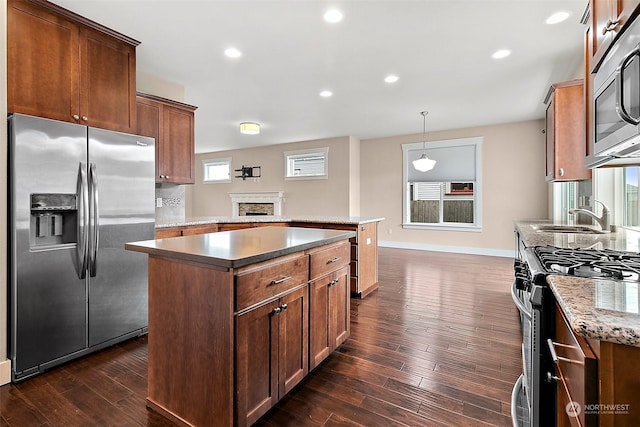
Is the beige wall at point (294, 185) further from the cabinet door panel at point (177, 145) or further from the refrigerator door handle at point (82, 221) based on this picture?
the refrigerator door handle at point (82, 221)

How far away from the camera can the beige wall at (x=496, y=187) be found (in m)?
6.16

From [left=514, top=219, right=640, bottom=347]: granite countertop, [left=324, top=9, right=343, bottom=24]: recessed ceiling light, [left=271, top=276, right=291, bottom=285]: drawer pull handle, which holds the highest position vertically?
[left=324, top=9, right=343, bottom=24]: recessed ceiling light

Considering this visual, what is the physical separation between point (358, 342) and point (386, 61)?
296 centimetres

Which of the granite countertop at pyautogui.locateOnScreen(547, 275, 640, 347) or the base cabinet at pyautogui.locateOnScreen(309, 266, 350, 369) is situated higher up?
the granite countertop at pyautogui.locateOnScreen(547, 275, 640, 347)

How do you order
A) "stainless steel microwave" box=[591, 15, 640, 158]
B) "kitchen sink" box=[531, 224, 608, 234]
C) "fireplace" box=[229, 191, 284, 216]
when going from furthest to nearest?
"fireplace" box=[229, 191, 284, 216] < "kitchen sink" box=[531, 224, 608, 234] < "stainless steel microwave" box=[591, 15, 640, 158]

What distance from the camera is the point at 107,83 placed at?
8.84 ft

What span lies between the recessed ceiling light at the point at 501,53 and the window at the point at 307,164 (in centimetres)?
482

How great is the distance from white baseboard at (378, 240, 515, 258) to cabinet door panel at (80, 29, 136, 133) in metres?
6.18

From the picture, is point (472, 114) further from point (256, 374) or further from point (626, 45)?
point (256, 374)

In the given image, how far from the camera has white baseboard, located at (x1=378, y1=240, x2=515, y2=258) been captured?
21.1ft

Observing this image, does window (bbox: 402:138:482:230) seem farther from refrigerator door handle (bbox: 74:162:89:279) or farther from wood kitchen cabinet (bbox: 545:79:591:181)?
refrigerator door handle (bbox: 74:162:89:279)

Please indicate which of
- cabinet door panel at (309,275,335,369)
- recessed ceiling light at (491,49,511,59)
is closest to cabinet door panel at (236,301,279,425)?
cabinet door panel at (309,275,335,369)

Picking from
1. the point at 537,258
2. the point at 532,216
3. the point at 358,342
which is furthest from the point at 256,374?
the point at 532,216

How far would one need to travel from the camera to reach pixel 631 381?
59 cm
